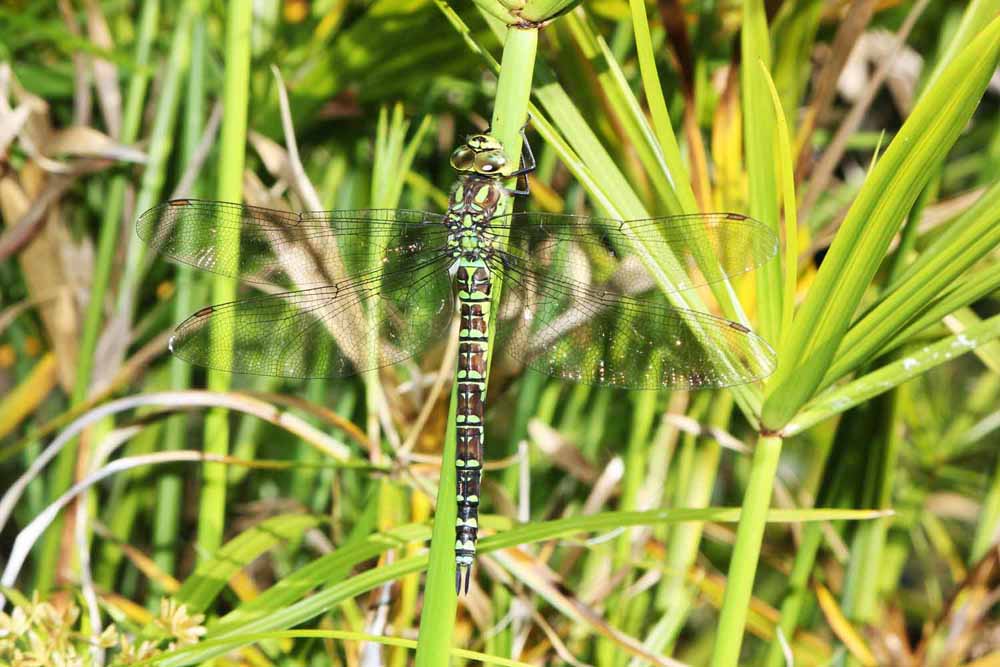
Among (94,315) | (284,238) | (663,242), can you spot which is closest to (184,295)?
(94,315)

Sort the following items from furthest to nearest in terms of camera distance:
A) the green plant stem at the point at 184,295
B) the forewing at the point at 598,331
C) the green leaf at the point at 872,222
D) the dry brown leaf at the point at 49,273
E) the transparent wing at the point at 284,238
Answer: the dry brown leaf at the point at 49,273
the green plant stem at the point at 184,295
the transparent wing at the point at 284,238
the forewing at the point at 598,331
the green leaf at the point at 872,222

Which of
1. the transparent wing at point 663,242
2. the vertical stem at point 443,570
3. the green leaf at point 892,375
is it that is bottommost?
the vertical stem at point 443,570

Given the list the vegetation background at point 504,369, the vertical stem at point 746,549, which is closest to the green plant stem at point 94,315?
the vegetation background at point 504,369

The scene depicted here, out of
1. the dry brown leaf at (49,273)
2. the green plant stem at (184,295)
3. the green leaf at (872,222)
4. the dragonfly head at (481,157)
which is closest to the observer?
the green leaf at (872,222)

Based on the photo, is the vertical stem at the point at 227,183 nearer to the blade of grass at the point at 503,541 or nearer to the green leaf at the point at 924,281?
the blade of grass at the point at 503,541

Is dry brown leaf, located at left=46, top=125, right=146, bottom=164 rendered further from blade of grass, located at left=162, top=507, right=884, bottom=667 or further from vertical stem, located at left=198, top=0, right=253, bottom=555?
blade of grass, located at left=162, top=507, right=884, bottom=667

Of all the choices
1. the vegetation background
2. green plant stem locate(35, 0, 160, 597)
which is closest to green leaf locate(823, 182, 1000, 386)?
the vegetation background
